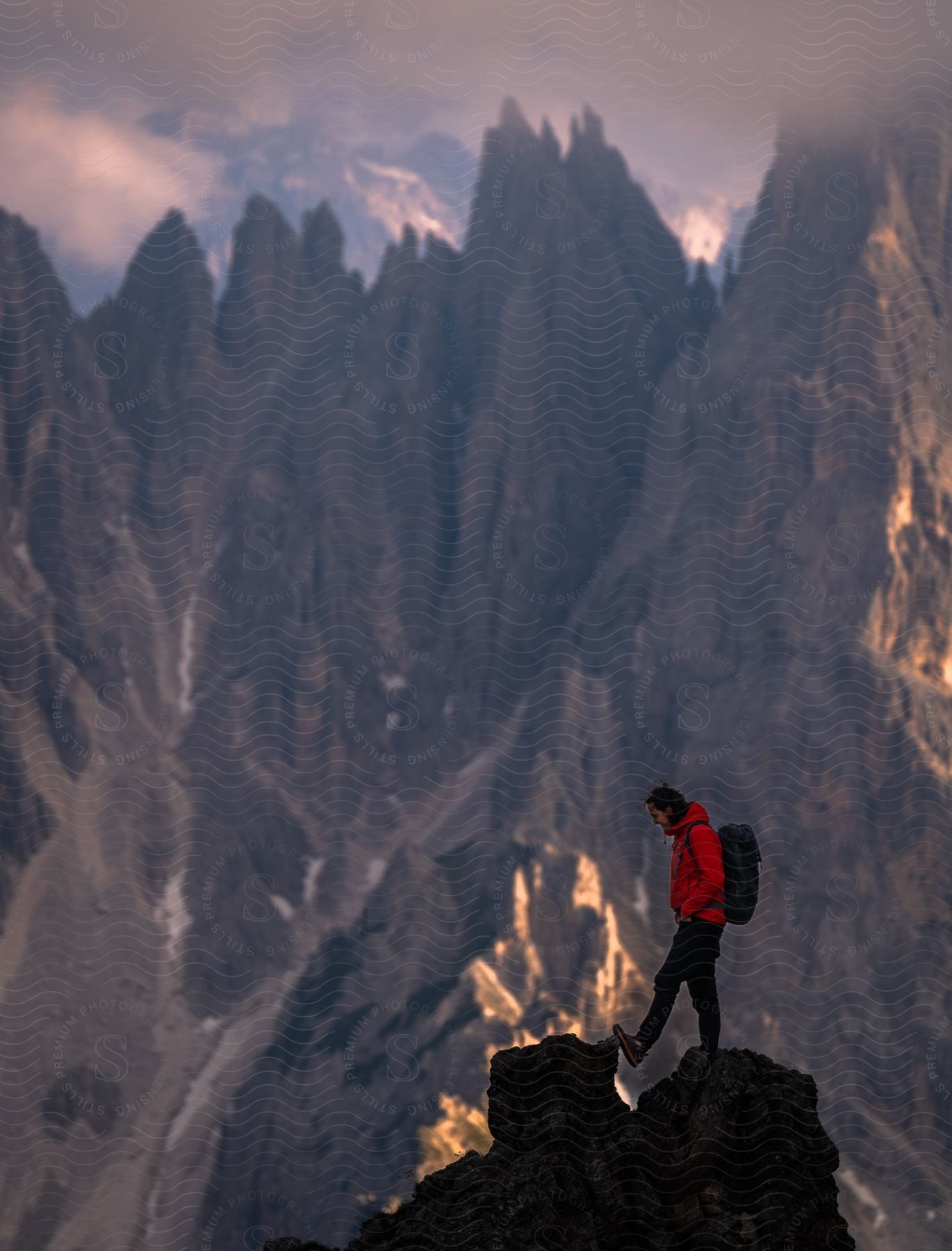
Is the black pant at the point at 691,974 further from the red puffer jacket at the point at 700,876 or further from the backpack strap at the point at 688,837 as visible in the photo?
the backpack strap at the point at 688,837

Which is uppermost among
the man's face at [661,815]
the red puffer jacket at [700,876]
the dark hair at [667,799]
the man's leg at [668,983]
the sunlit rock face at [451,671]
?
the sunlit rock face at [451,671]

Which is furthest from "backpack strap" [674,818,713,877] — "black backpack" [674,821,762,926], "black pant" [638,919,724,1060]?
"black pant" [638,919,724,1060]

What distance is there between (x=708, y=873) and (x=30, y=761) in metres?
78.0

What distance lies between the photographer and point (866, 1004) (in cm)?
5803

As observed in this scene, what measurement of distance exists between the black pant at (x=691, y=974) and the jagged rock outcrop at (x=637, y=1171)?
68cm

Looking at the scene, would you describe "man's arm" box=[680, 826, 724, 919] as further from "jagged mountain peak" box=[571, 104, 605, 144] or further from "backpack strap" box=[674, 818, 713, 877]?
"jagged mountain peak" box=[571, 104, 605, 144]

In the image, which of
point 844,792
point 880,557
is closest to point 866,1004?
point 844,792

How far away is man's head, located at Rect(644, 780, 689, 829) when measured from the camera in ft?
39.0

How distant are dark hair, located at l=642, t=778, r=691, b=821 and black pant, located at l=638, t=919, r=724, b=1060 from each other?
1.06 m

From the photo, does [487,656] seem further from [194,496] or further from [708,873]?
[708,873]

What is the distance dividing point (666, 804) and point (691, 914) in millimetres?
1076

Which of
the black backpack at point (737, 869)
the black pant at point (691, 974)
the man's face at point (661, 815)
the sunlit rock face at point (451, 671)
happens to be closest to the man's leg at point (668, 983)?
the black pant at point (691, 974)

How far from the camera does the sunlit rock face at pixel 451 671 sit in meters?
58.3

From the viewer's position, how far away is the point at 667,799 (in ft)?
39.0
